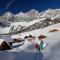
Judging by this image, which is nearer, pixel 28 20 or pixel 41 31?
pixel 28 20

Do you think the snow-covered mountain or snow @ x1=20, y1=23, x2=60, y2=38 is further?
snow @ x1=20, y1=23, x2=60, y2=38

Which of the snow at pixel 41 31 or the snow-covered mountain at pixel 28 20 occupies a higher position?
the snow-covered mountain at pixel 28 20

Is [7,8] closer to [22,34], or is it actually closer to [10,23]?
[10,23]

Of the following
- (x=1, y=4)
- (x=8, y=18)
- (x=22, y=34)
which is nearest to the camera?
(x=1, y=4)

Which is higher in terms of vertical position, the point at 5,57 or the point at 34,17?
the point at 34,17

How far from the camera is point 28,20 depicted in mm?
4977

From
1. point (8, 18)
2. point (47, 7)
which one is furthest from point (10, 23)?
point (47, 7)

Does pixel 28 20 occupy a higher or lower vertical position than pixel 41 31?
higher

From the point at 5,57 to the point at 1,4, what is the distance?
2715 millimetres

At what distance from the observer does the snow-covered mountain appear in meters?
4.67

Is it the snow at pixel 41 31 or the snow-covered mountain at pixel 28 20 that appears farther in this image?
the snow at pixel 41 31

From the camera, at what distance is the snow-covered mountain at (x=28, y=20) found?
4668 mm

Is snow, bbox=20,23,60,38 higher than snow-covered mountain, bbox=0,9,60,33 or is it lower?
lower

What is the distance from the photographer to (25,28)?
5016mm
